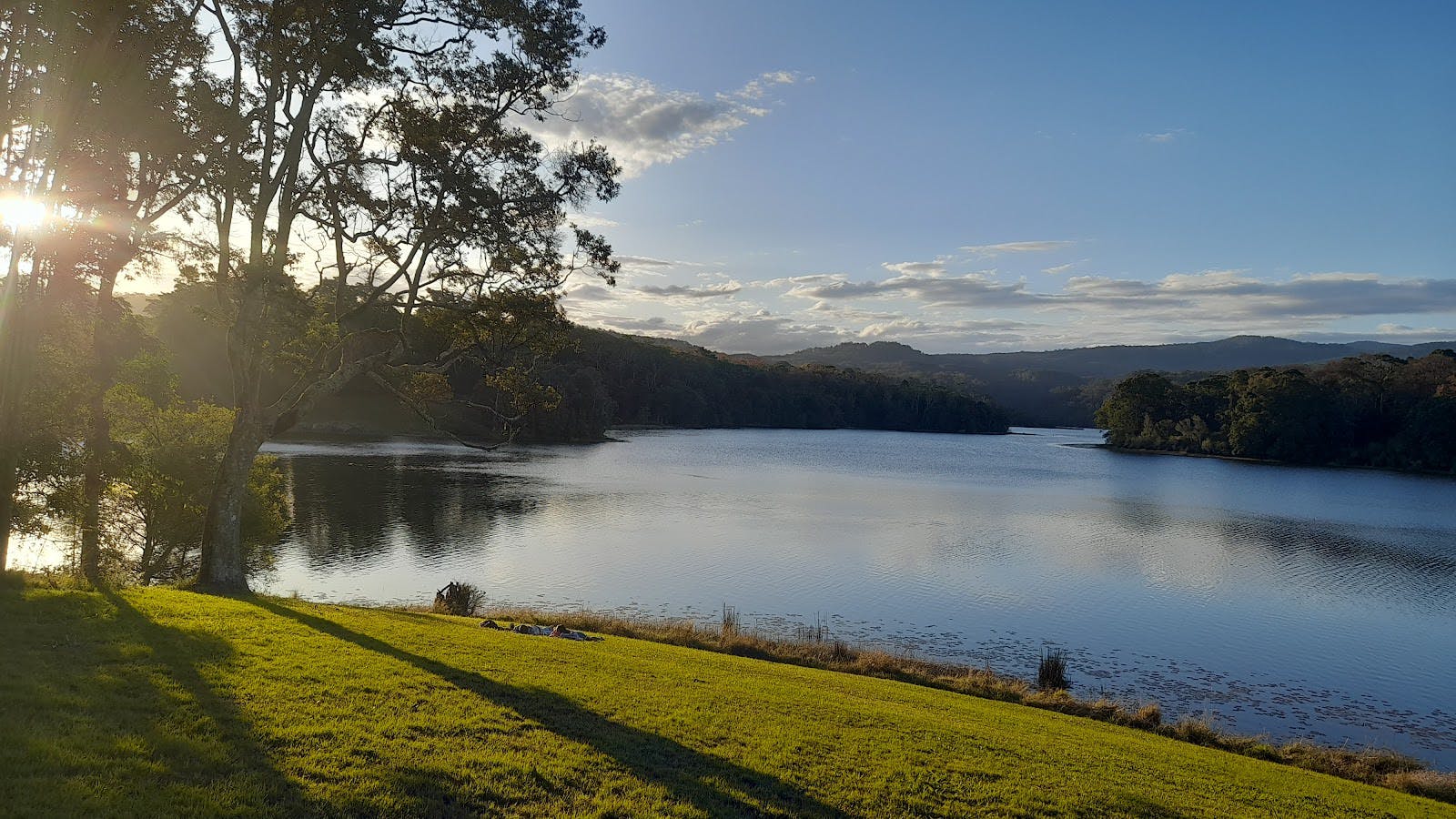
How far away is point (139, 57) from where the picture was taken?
51.1 ft

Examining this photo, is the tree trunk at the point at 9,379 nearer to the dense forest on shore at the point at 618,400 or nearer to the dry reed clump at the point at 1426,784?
the dry reed clump at the point at 1426,784

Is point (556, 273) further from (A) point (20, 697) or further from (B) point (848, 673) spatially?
(A) point (20, 697)

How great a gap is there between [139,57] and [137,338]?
10248 mm

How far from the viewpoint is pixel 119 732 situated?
668cm

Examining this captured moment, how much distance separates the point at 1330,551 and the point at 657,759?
1729 inches

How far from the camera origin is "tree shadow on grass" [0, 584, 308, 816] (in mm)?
5621

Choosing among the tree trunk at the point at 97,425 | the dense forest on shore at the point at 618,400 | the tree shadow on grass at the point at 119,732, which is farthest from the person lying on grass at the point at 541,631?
the dense forest on shore at the point at 618,400

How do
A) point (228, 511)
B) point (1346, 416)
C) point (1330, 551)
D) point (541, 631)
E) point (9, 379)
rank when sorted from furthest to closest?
point (1346, 416)
point (1330, 551)
point (228, 511)
point (541, 631)
point (9, 379)

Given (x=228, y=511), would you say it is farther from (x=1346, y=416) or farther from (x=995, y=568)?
(x=1346, y=416)

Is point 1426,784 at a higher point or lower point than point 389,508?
lower

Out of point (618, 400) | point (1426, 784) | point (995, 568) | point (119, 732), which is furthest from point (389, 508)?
point (618, 400)

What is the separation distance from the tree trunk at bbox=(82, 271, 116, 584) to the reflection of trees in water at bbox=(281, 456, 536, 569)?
8.69 metres

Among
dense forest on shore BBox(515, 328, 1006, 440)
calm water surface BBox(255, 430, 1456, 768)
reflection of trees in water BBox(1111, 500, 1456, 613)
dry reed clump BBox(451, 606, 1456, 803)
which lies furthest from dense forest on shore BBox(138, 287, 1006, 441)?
dry reed clump BBox(451, 606, 1456, 803)

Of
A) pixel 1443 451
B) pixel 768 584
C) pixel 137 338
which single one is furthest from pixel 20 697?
pixel 1443 451
